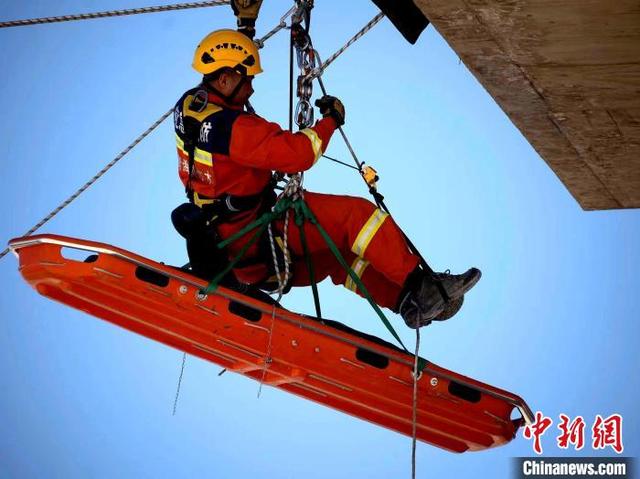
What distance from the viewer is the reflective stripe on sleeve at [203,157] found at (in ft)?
20.8

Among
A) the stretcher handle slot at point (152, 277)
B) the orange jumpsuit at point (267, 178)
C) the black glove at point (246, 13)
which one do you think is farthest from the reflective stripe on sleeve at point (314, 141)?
the black glove at point (246, 13)

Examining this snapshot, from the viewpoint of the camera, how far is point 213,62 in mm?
6453

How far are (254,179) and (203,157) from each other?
0.87 feet

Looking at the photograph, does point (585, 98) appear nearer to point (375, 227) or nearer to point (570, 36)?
point (570, 36)

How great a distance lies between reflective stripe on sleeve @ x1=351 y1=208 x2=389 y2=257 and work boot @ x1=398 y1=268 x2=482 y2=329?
1.00 feet

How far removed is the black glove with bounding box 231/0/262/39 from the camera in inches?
278

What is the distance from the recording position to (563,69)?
636 cm

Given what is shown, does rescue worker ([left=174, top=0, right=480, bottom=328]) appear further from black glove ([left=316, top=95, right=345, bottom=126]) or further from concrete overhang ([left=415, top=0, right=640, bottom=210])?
concrete overhang ([left=415, top=0, right=640, bottom=210])

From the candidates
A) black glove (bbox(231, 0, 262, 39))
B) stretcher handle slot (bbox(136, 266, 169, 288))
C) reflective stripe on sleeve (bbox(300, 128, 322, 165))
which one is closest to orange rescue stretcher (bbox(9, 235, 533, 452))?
stretcher handle slot (bbox(136, 266, 169, 288))

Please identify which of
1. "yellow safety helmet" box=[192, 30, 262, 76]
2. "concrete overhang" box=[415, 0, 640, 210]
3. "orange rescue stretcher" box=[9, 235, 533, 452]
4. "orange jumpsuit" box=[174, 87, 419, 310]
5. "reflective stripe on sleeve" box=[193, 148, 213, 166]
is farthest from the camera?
"yellow safety helmet" box=[192, 30, 262, 76]

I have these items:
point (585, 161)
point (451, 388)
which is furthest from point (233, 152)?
point (585, 161)

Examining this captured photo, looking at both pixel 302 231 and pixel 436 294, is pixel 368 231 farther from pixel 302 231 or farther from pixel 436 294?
pixel 436 294

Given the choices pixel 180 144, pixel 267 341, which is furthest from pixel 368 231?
pixel 180 144

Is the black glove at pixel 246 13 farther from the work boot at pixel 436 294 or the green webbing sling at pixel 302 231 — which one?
the work boot at pixel 436 294
